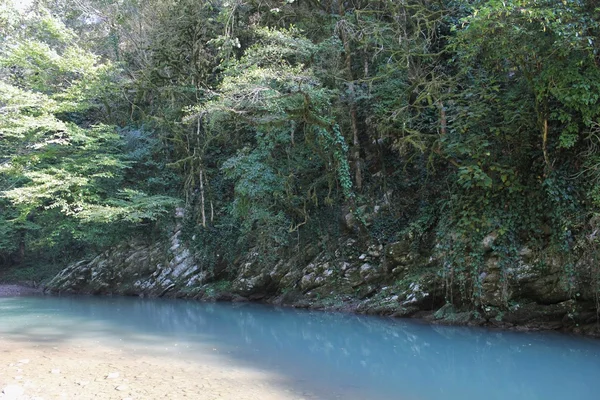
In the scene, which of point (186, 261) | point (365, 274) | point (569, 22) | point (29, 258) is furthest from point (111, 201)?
point (569, 22)

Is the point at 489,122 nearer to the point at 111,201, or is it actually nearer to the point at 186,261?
the point at 186,261

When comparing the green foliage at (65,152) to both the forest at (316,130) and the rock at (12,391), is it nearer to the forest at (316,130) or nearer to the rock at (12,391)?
the forest at (316,130)

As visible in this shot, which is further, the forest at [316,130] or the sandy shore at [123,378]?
the forest at [316,130]

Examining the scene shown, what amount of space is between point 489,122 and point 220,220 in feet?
30.3

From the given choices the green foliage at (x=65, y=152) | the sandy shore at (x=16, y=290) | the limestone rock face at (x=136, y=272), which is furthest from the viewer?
the sandy shore at (x=16, y=290)

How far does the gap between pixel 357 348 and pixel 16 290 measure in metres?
16.4

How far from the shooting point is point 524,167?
27.9ft

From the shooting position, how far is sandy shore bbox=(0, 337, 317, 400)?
4.60 m

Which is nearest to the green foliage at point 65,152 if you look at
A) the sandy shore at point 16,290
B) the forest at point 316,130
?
the forest at point 316,130

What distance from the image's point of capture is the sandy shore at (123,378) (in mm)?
4598

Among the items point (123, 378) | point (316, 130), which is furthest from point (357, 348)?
point (316, 130)

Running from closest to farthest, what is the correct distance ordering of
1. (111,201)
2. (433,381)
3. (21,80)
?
(433,381) < (111,201) < (21,80)

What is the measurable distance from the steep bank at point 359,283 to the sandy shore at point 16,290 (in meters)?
0.86

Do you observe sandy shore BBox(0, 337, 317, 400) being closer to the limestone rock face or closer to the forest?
the forest
